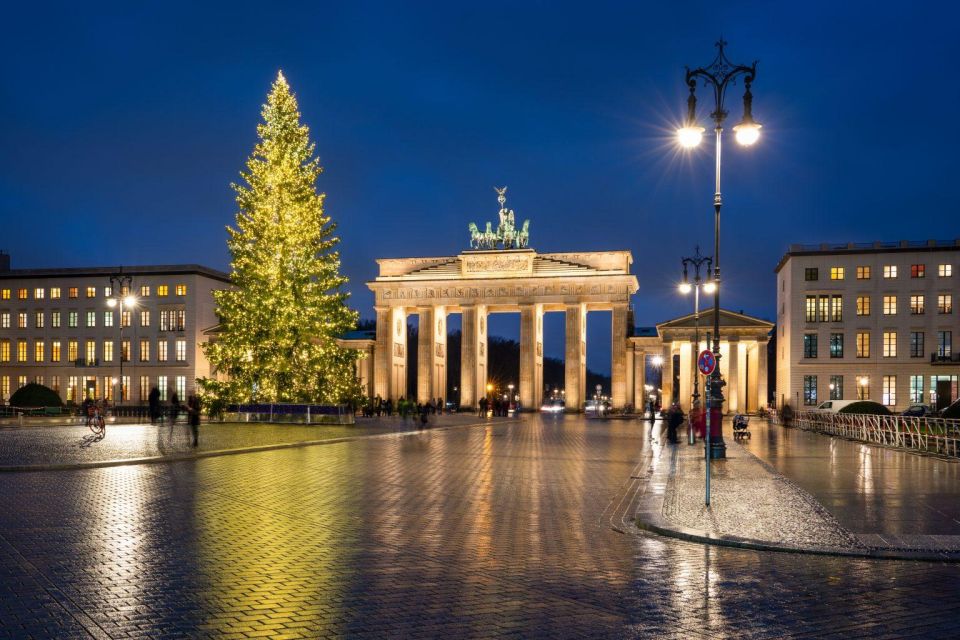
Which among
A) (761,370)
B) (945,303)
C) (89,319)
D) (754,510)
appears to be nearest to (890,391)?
(945,303)

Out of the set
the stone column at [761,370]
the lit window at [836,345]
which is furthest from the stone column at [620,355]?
the lit window at [836,345]

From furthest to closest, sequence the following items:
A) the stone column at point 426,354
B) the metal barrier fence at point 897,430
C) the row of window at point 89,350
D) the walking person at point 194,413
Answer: the row of window at point 89,350
the stone column at point 426,354
the metal barrier fence at point 897,430
the walking person at point 194,413

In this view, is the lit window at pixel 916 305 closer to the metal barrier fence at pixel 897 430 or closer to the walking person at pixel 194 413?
the metal barrier fence at pixel 897 430

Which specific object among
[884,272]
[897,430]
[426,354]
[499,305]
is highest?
[884,272]

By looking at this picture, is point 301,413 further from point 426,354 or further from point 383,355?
point 383,355

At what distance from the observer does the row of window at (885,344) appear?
266ft

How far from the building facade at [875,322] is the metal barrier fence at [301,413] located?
5395cm

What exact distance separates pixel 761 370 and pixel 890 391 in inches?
457

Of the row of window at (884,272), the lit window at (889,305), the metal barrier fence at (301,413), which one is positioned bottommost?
the metal barrier fence at (301,413)

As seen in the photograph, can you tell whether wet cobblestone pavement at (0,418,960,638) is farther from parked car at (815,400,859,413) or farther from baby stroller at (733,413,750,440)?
parked car at (815,400,859,413)

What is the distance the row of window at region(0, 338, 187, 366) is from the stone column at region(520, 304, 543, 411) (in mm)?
35523

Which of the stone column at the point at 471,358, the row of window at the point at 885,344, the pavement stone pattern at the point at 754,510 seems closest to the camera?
the pavement stone pattern at the point at 754,510

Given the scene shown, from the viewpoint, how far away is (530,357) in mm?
86625

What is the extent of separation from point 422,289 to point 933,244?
49.0 m
